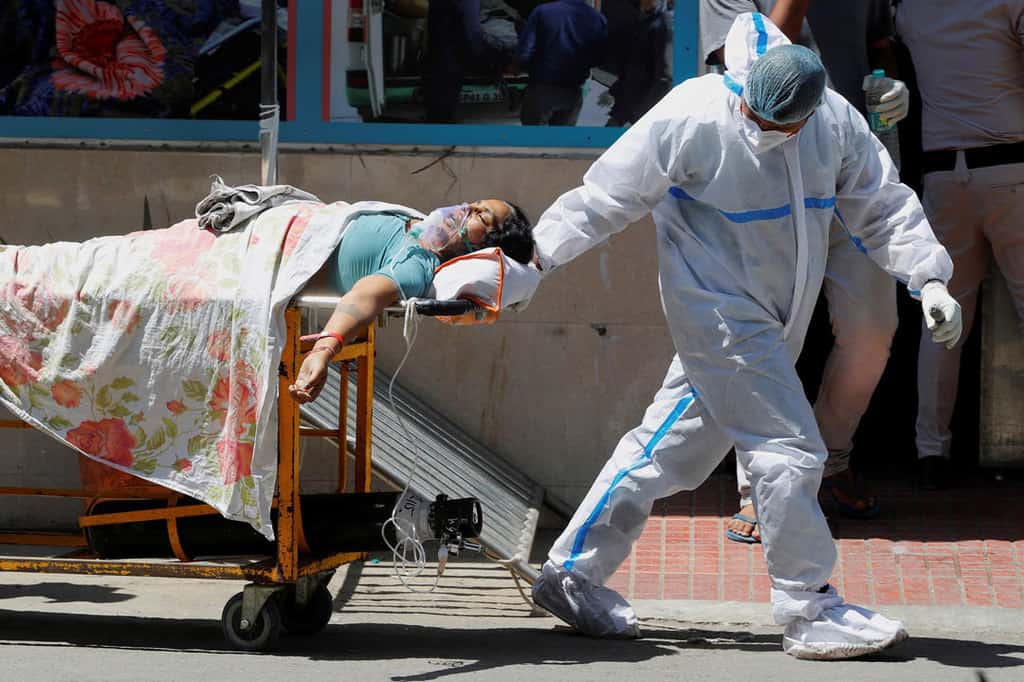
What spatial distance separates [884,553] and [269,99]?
293 centimetres

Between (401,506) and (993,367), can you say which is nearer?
(401,506)

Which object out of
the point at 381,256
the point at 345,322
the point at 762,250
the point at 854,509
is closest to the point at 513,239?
the point at 381,256

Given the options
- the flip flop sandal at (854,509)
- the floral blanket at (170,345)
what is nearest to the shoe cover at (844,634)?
the floral blanket at (170,345)

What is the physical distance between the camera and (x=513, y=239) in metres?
4.98

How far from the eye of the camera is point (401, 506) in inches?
199

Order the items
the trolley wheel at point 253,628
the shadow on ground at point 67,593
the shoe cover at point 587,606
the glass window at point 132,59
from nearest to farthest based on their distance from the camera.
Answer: the trolley wheel at point 253,628
the shoe cover at point 587,606
the shadow on ground at point 67,593
the glass window at point 132,59

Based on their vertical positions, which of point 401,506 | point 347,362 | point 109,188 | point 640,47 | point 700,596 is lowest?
point 700,596

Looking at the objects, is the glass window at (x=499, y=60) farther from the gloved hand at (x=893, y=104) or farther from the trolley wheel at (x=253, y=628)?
the trolley wheel at (x=253, y=628)

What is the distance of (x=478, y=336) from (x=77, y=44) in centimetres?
217

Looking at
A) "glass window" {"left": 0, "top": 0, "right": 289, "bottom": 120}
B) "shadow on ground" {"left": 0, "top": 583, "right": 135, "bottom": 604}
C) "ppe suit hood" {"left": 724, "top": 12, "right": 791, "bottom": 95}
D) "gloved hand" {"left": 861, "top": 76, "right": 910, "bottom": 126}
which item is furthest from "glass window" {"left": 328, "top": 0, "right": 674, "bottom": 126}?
"shadow on ground" {"left": 0, "top": 583, "right": 135, "bottom": 604}

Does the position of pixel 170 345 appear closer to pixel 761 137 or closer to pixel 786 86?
pixel 761 137

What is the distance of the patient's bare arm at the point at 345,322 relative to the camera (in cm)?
457

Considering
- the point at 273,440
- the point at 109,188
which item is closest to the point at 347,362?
the point at 273,440

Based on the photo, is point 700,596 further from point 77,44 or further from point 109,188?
point 77,44
